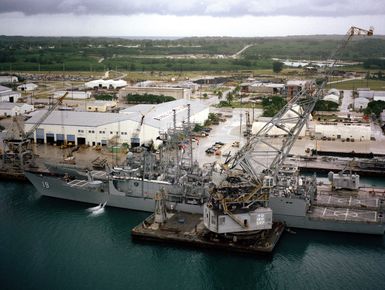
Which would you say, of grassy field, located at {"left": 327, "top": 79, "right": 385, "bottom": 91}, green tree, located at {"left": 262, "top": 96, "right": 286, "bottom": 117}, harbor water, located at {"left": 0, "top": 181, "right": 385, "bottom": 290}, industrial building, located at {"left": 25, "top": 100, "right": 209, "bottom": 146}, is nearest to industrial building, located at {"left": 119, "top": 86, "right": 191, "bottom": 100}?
green tree, located at {"left": 262, "top": 96, "right": 286, "bottom": 117}

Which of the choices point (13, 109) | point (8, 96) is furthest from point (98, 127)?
point (8, 96)

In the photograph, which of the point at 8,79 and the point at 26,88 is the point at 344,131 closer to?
the point at 26,88

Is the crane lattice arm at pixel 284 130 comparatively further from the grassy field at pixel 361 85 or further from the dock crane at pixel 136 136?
the grassy field at pixel 361 85

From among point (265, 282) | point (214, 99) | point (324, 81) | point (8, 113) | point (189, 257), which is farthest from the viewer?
point (214, 99)

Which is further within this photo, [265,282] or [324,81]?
[324,81]

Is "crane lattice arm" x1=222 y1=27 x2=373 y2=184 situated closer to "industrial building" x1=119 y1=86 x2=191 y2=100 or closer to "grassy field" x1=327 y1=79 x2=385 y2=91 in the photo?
"industrial building" x1=119 y1=86 x2=191 y2=100

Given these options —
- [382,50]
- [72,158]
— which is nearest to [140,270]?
[72,158]

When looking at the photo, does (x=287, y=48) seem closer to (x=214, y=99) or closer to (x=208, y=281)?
(x=214, y=99)
